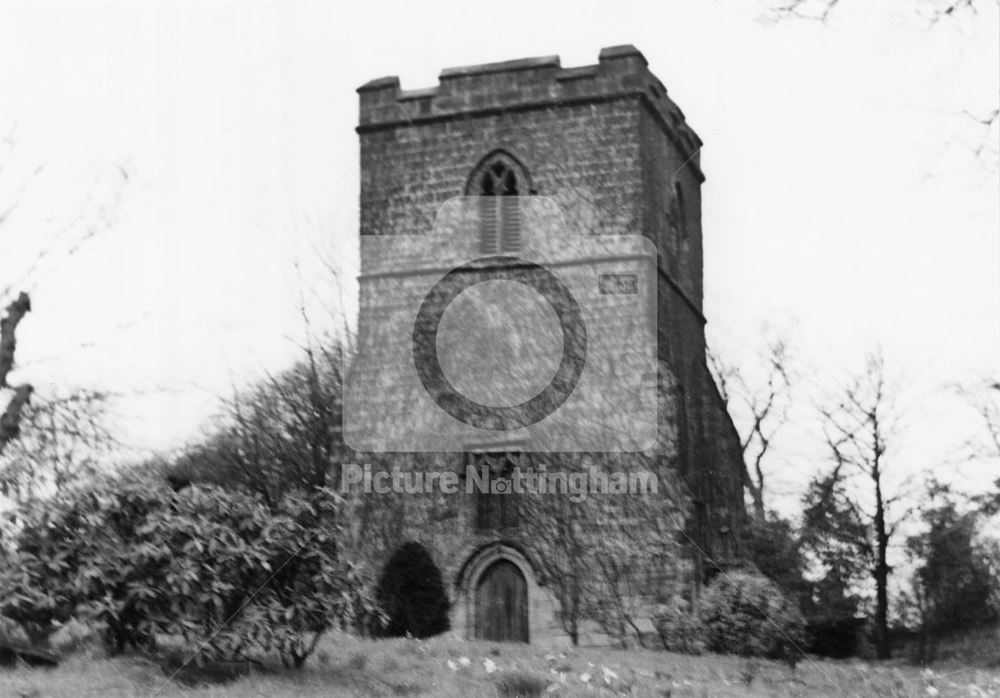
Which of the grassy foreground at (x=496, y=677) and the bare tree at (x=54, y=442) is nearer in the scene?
the grassy foreground at (x=496, y=677)

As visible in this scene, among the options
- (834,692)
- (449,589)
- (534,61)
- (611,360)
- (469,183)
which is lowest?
(834,692)

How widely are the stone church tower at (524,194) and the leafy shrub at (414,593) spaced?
18 cm

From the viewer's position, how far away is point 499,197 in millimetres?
25797

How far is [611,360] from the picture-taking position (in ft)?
80.6

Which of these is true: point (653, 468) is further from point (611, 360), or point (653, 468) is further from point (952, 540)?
point (952, 540)

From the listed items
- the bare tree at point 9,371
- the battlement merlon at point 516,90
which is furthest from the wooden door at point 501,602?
the bare tree at point 9,371

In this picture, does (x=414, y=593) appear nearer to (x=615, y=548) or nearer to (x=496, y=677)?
(x=615, y=548)

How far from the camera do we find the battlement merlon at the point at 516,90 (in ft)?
84.3

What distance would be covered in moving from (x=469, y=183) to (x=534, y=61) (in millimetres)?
2134

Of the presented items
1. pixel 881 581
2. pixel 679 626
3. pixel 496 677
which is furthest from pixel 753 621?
pixel 881 581

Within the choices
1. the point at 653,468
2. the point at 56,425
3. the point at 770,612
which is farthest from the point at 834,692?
the point at 56,425

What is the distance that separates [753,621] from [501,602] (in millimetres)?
5097
